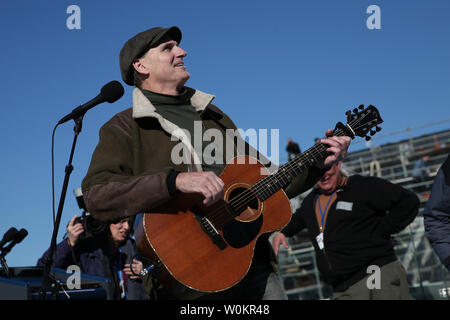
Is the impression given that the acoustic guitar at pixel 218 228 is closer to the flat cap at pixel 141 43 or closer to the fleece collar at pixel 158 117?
the fleece collar at pixel 158 117

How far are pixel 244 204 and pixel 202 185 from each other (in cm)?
44

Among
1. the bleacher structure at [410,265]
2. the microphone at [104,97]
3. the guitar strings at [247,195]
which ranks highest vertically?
the microphone at [104,97]

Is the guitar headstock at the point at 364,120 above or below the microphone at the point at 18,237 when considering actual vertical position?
above

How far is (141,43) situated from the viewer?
306 cm

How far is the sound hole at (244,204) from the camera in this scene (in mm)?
2756

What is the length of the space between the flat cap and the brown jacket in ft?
0.74

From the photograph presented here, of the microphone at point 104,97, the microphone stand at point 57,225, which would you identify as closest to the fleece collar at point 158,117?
the microphone at point 104,97

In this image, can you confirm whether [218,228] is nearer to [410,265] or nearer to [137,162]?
[137,162]

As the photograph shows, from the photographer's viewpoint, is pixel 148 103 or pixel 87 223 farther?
pixel 87 223

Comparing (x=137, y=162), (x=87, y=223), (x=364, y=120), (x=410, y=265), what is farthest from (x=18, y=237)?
(x=410, y=265)

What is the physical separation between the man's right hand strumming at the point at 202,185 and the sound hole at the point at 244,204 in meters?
0.32

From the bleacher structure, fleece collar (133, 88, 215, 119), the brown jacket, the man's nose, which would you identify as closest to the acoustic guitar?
the brown jacket

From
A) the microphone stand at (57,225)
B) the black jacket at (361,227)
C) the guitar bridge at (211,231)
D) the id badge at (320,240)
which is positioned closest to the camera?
the guitar bridge at (211,231)
